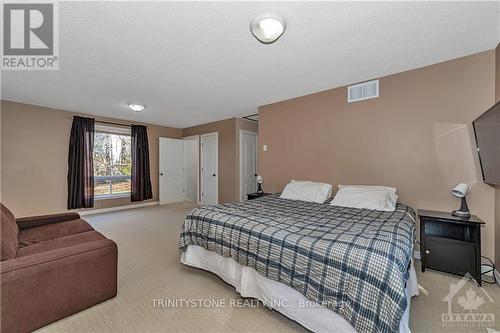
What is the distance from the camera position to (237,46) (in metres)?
2.18

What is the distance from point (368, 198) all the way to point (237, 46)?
7.56 feet

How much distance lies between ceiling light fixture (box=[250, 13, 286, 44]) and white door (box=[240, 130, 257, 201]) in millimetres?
3649

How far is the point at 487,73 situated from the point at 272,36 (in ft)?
8.11

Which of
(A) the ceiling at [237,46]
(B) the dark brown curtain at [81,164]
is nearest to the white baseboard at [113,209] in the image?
(B) the dark brown curtain at [81,164]

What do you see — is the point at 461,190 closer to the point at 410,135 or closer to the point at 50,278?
the point at 410,135

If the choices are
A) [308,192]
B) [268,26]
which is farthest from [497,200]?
[268,26]

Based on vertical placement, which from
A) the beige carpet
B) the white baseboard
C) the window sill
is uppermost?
the window sill

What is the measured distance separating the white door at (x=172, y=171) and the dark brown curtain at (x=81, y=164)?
168cm

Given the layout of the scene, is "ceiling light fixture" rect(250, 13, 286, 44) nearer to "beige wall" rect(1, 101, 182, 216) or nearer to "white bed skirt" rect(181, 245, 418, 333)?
"white bed skirt" rect(181, 245, 418, 333)

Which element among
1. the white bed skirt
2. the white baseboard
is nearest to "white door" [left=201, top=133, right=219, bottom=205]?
the white baseboard

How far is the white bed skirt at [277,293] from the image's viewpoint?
4.50 ft

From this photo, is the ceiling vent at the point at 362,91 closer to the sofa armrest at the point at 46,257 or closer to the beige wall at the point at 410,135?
the beige wall at the point at 410,135

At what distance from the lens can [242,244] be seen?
1838mm

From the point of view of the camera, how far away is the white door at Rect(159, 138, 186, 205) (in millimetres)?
6164
